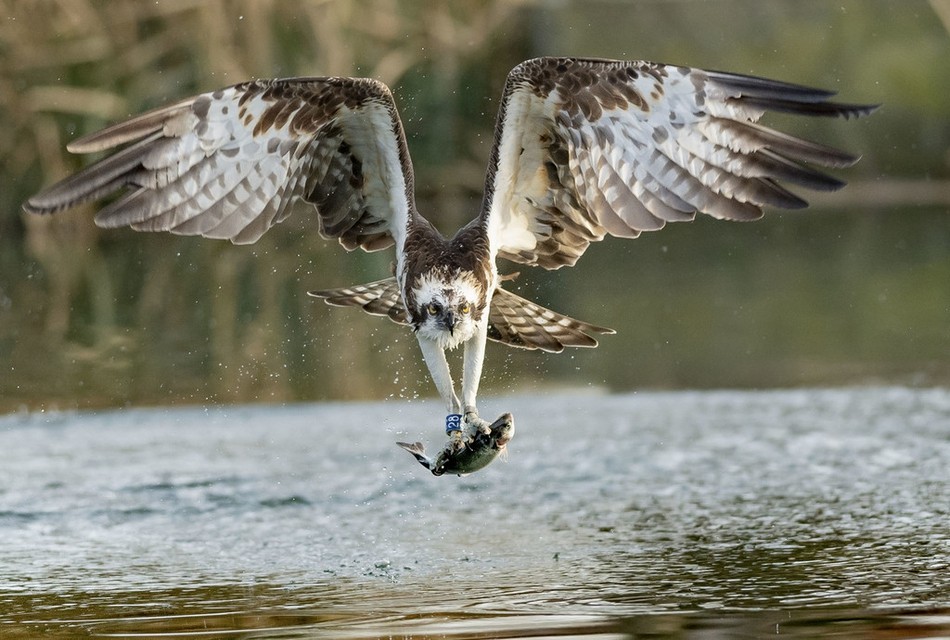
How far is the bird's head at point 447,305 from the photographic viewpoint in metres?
6.50

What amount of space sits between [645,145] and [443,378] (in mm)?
1412

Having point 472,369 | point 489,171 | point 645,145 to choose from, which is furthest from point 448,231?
point 645,145

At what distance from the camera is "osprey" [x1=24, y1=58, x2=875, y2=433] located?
6.16 m

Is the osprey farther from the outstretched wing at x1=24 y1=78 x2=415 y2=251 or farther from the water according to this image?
the water

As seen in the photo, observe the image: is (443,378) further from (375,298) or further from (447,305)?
(375,298)

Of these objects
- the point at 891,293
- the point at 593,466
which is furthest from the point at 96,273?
the point at 593,466

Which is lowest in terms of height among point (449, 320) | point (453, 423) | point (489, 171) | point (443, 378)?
point (453, 423)

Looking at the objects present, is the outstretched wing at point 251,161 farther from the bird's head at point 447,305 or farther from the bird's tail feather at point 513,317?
the bird's head at point 447,305

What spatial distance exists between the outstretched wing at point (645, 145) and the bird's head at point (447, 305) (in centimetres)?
56

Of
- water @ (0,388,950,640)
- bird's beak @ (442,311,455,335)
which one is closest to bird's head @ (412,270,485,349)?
bird's beak @ (442,311,455,335)

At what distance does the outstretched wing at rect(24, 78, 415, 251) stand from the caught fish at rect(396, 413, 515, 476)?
1185mm

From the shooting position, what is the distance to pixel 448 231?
18531 mm

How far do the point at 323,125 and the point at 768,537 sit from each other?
277 cm

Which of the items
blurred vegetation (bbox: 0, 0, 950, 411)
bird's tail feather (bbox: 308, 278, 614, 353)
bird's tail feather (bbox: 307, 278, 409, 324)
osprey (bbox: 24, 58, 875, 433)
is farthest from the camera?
blurred vegetation (bbox: 0, 0, 950, 411)
